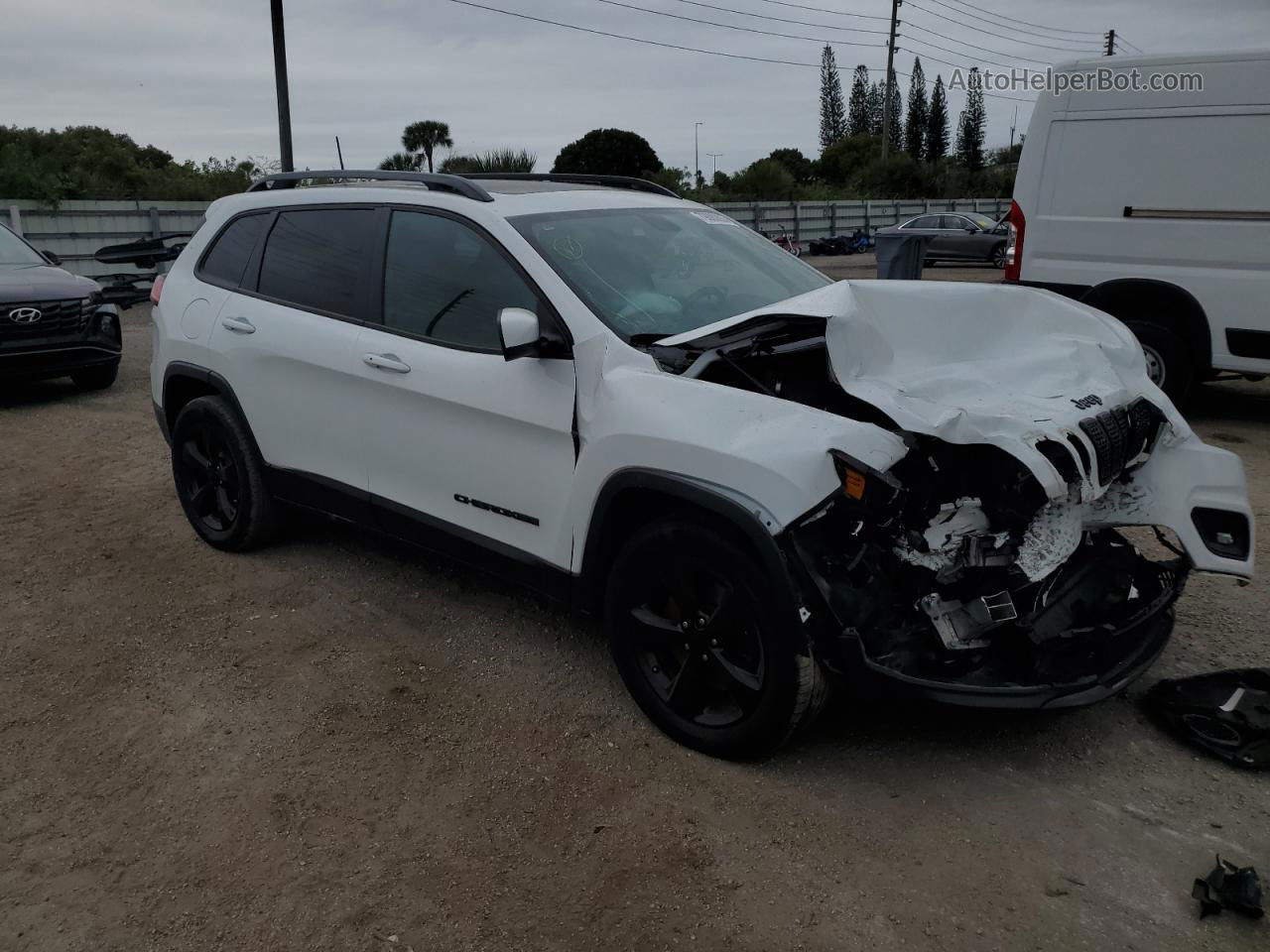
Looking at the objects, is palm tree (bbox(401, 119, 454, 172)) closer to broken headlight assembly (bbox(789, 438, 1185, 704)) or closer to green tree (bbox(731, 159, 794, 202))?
green tree (bbox(731, 159, 794, 202))

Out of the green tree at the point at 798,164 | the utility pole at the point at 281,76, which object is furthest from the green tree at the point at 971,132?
the utility pole at the point at 281,76

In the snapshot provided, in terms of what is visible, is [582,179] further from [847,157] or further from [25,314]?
[847,157]

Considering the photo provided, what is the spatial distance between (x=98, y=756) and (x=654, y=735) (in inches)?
73.9

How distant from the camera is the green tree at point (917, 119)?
2694 inches

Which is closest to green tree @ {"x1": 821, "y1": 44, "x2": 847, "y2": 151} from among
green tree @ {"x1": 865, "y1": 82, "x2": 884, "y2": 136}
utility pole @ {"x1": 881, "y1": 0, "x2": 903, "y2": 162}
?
green tree @ {"x1": 865, "y1": 82, "x2": 884, "y2": 136}

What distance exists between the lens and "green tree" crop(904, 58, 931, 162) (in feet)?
225

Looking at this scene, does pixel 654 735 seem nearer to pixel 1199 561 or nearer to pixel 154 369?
pixel 1199 561

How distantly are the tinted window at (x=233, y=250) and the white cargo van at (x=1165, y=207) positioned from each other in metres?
5.58

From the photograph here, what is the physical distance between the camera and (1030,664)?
2973mm

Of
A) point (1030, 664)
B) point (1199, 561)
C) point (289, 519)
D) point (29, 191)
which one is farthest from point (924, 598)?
point (29, 191)

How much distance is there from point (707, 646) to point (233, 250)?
325 centimetres

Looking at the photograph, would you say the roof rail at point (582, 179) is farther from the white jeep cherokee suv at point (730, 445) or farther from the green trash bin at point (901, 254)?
the green trash bin at point (901, 254)

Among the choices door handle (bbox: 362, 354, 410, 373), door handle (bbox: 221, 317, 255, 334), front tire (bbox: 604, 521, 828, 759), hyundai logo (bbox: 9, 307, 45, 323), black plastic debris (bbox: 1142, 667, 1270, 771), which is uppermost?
door handle (bbox: 221, 317, 255, 334)

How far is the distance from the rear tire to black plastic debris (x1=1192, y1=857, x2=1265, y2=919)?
9741 mm
